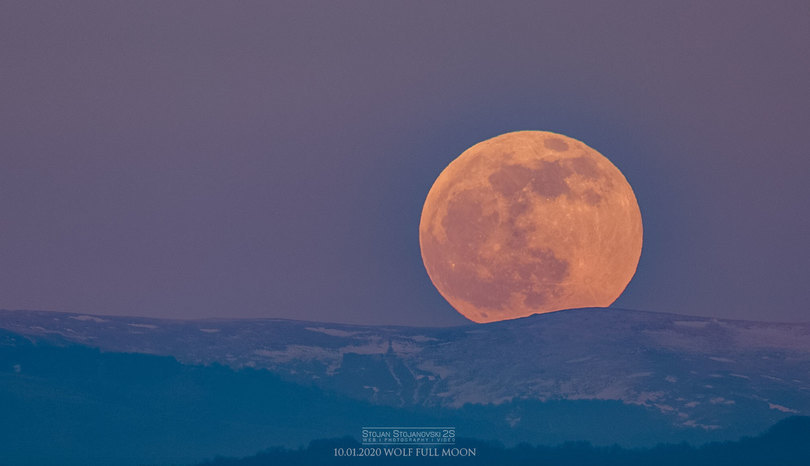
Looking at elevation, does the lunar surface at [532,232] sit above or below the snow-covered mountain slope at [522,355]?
above

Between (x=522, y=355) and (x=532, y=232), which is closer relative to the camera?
(x=532, y=232)

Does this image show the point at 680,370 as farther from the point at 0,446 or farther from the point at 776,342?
the point at 0,446

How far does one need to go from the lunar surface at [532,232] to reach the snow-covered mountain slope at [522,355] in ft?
2.72

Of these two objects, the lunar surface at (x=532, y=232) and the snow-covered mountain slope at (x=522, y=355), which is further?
the lunar surface at (x=532, y=232)

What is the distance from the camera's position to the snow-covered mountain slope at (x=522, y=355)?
13.7 meters

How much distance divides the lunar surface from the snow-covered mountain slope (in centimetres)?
83

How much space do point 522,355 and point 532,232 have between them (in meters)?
2.38

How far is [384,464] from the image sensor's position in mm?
12383

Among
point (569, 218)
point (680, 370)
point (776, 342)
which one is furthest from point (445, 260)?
point (776, 342)

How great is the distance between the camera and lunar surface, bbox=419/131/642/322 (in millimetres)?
14102

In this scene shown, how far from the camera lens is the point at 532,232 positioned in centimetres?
1406

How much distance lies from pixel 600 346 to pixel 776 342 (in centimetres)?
350

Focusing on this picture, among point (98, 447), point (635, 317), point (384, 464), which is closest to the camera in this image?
point (384, 464)

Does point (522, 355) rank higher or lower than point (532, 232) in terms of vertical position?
lower
